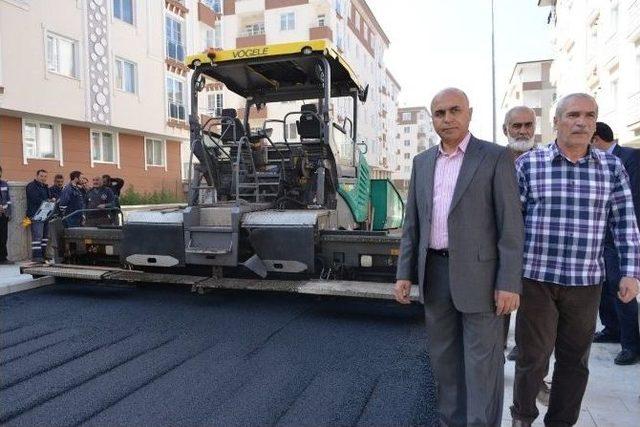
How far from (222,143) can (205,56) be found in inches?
44.7

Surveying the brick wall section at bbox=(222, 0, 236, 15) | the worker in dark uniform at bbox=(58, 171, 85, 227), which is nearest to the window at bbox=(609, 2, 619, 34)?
the worker in dark uniform at bbox=(58, 171, 85, 227)

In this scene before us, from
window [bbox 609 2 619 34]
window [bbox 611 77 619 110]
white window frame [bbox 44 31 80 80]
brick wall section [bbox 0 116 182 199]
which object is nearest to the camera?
brick wall section [bbox 0 116 182 199]

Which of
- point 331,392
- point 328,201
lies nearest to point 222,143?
point 328,201

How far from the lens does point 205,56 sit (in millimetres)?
6340

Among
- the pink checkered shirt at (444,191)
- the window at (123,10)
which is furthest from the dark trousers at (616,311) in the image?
the window at (123,10)

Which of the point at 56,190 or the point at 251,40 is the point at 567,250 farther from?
the point at 251,40

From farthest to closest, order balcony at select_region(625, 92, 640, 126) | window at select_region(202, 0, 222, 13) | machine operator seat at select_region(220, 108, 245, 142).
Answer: window at select_region(202, 0, 222, 13), balcony at select_region(625, 92, 640, 126), machine operator seat at select_region(220, 108, 245, 142)

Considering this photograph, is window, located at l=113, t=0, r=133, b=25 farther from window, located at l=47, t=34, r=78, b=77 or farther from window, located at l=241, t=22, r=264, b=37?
window, located at l=241, t=22, r=264, b=37

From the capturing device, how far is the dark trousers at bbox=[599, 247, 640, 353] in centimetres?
385

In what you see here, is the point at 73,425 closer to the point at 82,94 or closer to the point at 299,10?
the point at 82,94

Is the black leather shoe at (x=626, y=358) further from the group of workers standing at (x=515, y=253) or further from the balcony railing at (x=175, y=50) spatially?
the balcony railing at (x=175, y=50)

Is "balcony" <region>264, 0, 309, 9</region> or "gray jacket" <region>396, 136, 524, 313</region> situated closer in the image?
"gray jacket" <region>396, 136, 524, 313</region>

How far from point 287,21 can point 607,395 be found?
35294 millimetres

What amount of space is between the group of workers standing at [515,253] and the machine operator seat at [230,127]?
4.24 meters
